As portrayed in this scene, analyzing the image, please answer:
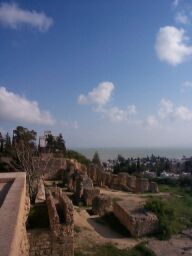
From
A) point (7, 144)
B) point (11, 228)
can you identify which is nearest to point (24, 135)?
point (7, 144)

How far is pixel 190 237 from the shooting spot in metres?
17.6

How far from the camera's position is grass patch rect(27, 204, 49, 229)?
11688mm

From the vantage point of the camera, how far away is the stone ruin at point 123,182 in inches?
1309

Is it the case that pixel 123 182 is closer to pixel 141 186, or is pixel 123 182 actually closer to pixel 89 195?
pixel 141 186

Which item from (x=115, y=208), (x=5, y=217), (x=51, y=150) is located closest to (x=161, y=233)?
(x=115, y=208)

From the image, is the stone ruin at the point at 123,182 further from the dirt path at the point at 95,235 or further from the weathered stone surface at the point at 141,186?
the dirt path at the point at 95,235

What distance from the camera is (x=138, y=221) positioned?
1773 centimetres

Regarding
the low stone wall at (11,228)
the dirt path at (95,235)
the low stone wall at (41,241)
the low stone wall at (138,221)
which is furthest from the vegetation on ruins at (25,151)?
the low stone wall at (11,228)

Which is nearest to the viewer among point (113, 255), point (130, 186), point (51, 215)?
point (51, 215)

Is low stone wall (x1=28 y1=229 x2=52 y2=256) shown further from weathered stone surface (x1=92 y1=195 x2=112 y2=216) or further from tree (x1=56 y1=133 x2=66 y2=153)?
tree (x1=56 y1=133 x2=66 y2=153)

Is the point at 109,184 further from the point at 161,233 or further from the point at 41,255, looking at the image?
the point at 41,255

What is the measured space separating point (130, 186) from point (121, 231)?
16.4 meters

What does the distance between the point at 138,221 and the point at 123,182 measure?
58.1 ft

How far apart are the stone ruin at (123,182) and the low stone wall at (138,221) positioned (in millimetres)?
13491
